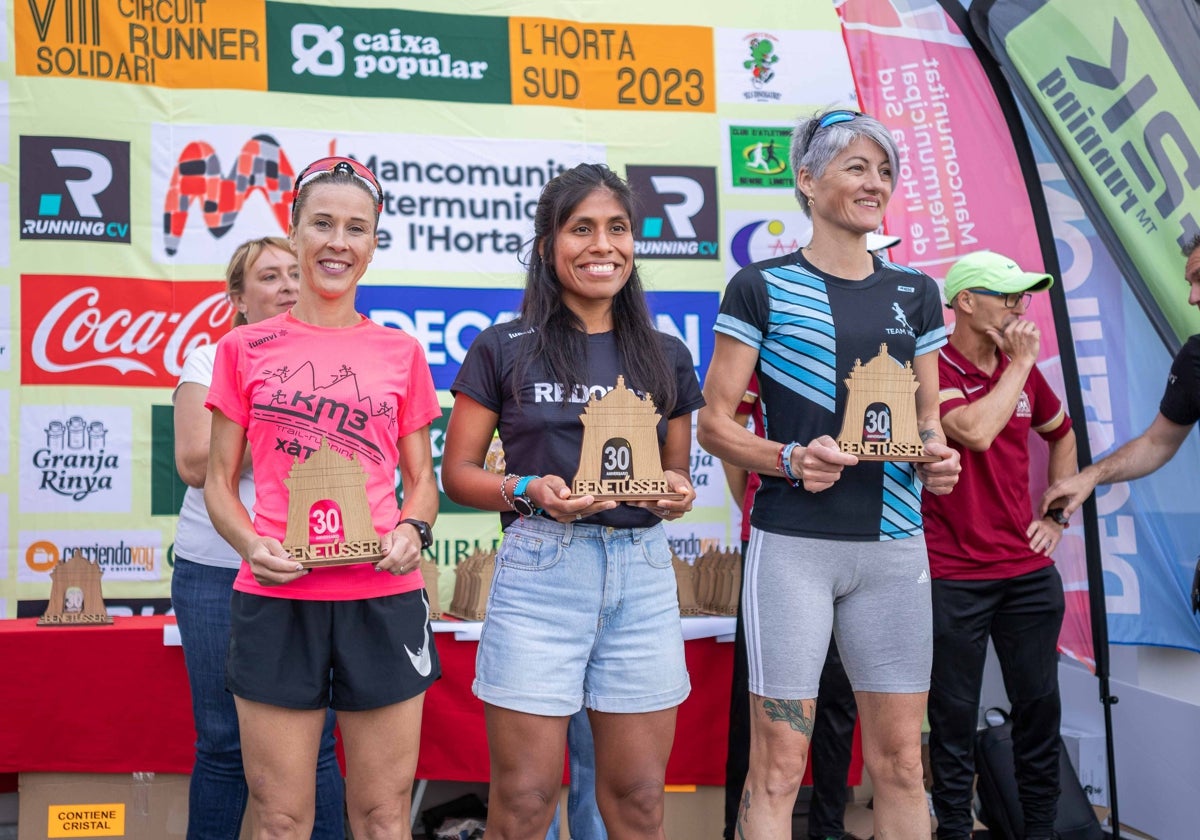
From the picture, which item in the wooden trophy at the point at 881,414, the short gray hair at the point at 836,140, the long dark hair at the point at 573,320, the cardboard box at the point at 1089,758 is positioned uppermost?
the short gray hair at the point at 836,140

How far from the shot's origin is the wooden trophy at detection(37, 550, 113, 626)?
386cm

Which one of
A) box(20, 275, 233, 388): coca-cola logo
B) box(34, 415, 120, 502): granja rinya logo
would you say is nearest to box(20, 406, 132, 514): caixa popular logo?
box(34, 415, 120, 502): granja rinya logo

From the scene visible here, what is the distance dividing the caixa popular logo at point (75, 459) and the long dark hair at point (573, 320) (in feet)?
8.88

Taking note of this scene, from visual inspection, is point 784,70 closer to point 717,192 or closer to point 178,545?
point 717,192

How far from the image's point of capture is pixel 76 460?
14.7ft

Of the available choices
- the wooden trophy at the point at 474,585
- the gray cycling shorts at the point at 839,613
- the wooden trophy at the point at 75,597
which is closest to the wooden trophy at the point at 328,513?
the gray cycling shorts at the point at 839,613

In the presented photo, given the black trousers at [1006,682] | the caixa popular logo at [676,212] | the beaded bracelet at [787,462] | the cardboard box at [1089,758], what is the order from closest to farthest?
1. the beaded bracelet at [787,462]
2. the black trousers at [1006,682]
3. the cardboard box at [1089,758]
4. the caixa popular logo at [676,212]

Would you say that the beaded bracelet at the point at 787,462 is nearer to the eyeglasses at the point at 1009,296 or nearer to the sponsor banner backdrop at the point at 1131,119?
the eyeglasses at the point at 1009,296

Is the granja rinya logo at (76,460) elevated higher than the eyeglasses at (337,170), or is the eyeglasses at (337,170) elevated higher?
the eyeglasses at (337,170)

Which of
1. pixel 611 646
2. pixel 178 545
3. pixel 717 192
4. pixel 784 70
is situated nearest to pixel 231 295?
pixel 178 545

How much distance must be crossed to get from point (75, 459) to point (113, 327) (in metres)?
0.54

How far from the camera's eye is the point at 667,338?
2516 millimetres

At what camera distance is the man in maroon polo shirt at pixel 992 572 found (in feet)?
11.9

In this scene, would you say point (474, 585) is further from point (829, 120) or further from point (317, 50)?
point (317, 50)
